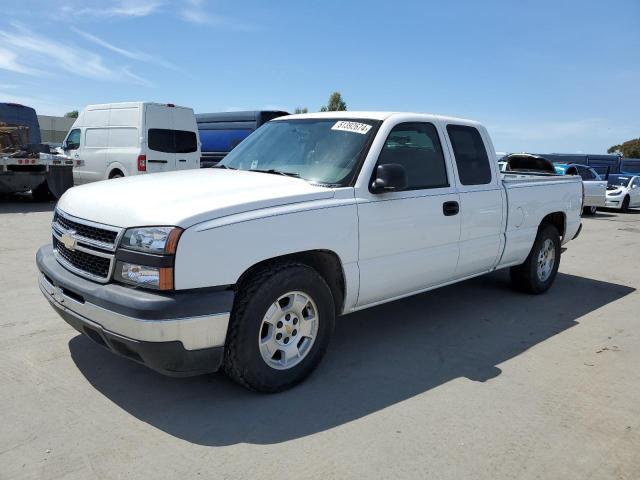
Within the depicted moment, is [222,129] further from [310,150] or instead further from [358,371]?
[358,371]

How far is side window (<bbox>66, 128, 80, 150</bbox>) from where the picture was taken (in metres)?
→ 14.1

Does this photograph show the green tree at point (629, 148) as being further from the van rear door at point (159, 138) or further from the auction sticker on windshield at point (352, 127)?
the auction sticker on windshield at point (352, 127)

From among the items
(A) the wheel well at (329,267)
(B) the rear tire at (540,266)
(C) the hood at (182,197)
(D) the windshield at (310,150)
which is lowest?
(B) the rear tire at (540,266)

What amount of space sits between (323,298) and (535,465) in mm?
1598

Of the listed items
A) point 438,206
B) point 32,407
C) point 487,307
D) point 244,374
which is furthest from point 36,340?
point 487,307

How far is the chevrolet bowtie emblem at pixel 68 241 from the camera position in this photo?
11.6 feet

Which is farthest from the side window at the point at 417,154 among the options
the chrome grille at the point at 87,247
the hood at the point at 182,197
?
the chrome grille at the point at 87,247

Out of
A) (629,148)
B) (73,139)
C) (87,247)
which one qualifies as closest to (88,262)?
(87,247)

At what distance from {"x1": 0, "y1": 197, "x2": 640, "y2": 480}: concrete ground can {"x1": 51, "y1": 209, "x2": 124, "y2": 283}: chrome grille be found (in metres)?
0.79

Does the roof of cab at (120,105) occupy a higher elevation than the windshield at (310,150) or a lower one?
higher

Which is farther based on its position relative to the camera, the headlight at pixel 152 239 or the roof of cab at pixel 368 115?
the roof of cab at pixel 368 115

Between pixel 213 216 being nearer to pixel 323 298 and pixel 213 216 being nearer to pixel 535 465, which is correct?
pixel 323 298

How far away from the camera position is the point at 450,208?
462cm

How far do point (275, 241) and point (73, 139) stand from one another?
1283 centimetres
